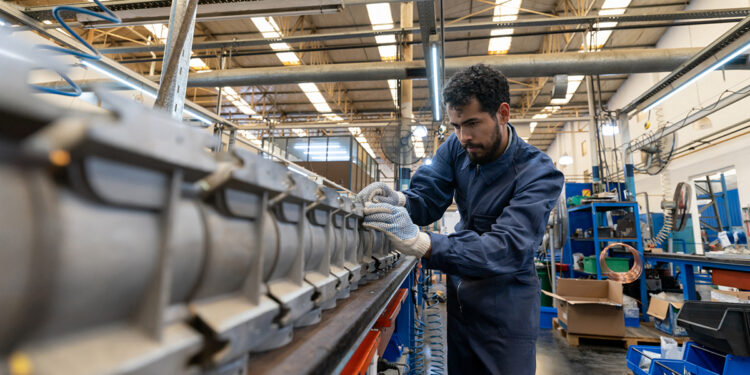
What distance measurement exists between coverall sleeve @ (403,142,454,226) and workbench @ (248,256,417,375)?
633 mm

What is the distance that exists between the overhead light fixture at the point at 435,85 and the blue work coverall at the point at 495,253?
5.07ft

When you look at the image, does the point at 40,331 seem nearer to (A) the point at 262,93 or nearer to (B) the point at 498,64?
(B) the point at 498,64

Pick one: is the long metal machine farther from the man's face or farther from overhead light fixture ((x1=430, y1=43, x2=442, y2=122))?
overhead light fixture ((x1=430, y1=43, x2=442, y2=122))

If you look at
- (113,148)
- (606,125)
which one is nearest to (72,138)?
(113,148)

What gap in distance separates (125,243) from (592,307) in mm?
3905

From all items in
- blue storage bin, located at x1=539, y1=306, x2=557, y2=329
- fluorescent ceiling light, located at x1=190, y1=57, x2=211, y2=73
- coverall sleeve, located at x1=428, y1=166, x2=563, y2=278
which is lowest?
blue storage bin, located at x1=539, y1=306, x2=557, y2=329

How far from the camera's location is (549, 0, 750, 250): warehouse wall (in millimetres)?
5922

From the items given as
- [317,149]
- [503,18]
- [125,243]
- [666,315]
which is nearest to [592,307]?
[666,315]

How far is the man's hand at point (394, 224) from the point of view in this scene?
0.96 meters

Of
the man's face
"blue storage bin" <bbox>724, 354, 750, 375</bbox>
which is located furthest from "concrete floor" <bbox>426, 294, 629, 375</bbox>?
the man's face

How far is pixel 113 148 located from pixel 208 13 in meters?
2.34

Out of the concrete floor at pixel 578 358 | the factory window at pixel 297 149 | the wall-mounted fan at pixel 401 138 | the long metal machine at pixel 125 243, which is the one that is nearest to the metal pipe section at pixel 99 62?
the wall-mounted fan at pixel 401 138

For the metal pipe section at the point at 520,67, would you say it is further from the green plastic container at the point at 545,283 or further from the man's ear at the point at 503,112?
the man's ear at the point at 503,112

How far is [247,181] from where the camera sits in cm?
42
